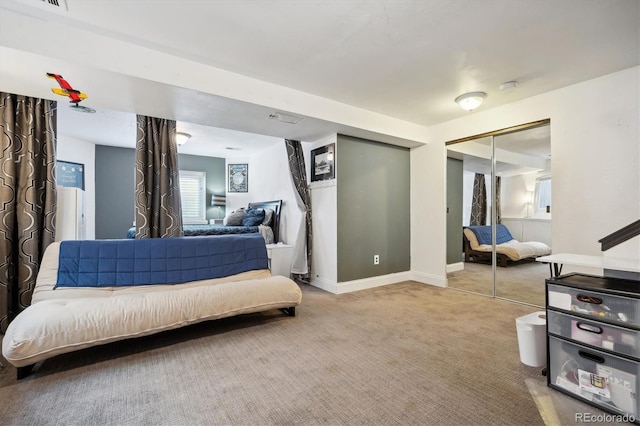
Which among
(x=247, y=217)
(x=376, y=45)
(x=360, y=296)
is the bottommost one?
(x=360, y=296)

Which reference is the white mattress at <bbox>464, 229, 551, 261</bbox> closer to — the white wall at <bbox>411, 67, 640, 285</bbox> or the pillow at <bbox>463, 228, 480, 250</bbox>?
the pillow at <bbox>463, 228, 480, 250</bbox>

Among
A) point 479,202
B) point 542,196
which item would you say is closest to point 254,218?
point 479,202

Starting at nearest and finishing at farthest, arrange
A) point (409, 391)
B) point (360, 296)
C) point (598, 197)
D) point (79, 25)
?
point (409, 391) → point (79, 25) → point (598, 197) → point (360, 296)

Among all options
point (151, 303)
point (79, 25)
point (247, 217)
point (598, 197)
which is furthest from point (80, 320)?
point (598, 197)

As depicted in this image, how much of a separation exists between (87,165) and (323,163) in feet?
17.1

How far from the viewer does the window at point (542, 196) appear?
3326mm

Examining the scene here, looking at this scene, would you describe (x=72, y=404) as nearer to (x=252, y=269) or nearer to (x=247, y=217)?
(x=252, y=269)

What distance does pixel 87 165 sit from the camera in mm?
5953

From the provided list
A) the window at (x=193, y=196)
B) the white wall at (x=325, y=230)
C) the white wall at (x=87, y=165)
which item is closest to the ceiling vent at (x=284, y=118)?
the white wall at (x=325, y=230)

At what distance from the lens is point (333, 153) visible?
409 cm

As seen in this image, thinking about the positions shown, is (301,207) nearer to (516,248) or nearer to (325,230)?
(325,230)

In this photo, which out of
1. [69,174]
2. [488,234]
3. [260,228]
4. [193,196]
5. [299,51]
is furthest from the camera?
[193,196]

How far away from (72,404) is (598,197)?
4649 millimetres

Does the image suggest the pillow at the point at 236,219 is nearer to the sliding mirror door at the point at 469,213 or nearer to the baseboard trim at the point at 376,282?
the baseboard trim at the point at 376,282
